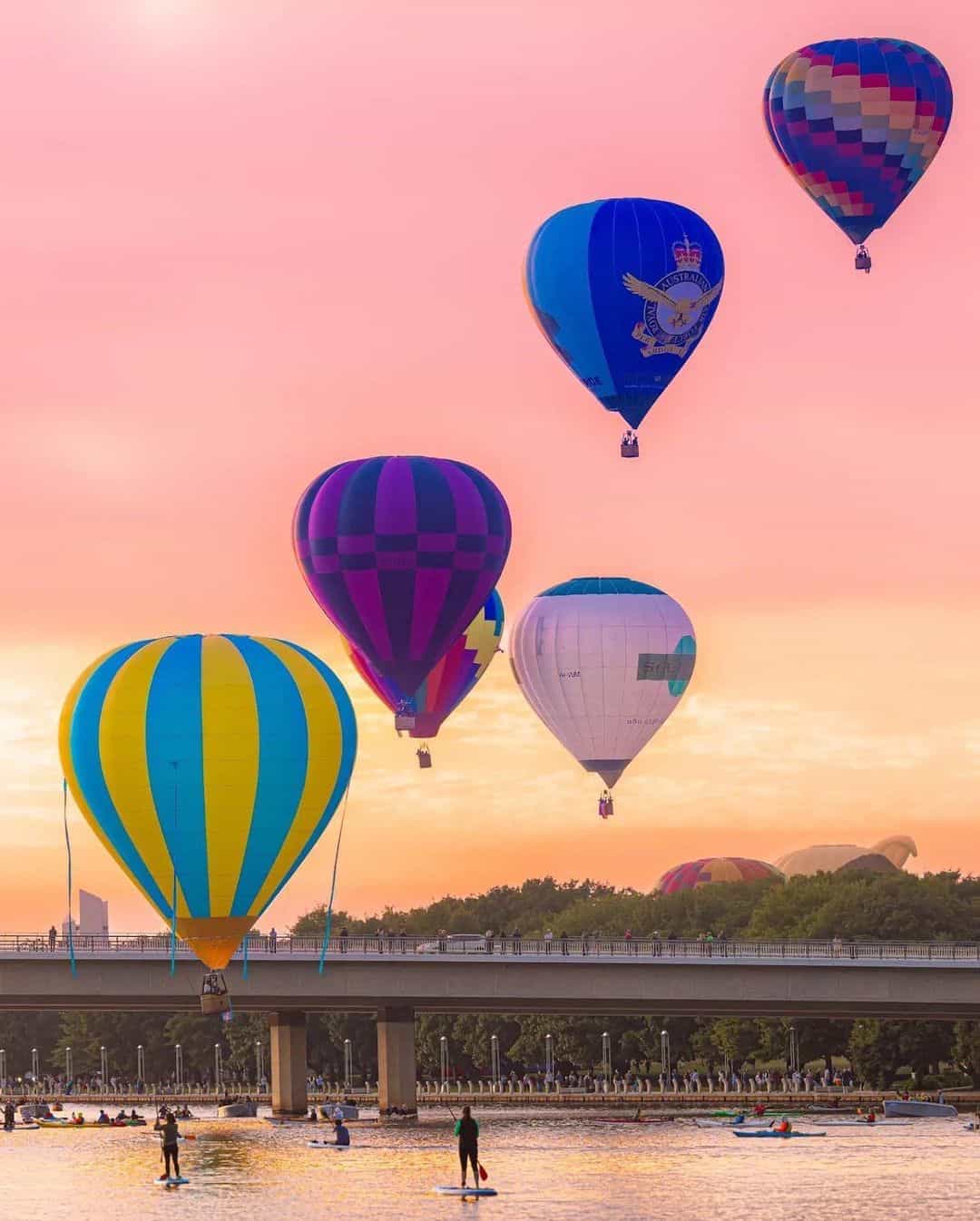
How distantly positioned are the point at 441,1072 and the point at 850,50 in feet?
320

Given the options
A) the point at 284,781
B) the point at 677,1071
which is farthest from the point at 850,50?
the point at 677,1071

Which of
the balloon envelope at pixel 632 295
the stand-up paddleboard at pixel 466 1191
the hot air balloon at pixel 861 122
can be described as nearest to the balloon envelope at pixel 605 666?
the balloon envelope at pixel 632 295

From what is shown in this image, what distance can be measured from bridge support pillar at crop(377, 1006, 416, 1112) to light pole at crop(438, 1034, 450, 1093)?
1621 inches

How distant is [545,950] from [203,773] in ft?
112

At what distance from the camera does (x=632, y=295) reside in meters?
107

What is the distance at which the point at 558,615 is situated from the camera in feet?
446

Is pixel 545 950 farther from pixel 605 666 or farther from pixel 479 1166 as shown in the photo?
pixel 479 1166

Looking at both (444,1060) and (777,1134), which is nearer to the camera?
(777,1134)

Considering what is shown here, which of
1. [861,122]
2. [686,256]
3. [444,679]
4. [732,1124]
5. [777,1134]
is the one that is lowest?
[777,1134]

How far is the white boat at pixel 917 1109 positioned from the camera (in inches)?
4707

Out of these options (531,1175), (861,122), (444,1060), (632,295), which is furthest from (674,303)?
(444,1060)

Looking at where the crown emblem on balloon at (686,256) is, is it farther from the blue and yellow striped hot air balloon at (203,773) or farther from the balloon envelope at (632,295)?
the blue and yellow striped hot air balloon at (203,773)

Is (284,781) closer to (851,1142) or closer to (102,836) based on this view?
(102,836)

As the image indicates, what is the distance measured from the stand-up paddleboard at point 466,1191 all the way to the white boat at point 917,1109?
50.0 m
